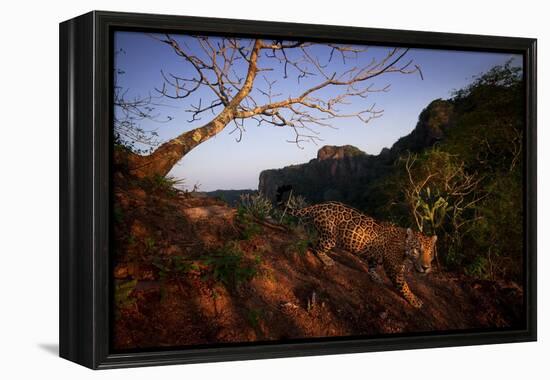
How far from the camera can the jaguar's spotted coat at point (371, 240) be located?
29.1ft

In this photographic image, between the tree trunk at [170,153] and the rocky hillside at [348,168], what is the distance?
516 millimetres

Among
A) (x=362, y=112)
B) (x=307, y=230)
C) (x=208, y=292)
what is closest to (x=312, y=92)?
(x=362, y=112)

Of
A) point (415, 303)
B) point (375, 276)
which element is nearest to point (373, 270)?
point (375, 276)

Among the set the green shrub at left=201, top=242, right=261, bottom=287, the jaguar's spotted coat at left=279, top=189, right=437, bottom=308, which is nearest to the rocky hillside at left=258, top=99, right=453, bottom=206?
the jaguar's spotted coat at left=279, top=189, right=437, bottom=308

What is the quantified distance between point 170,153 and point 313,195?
122 cm

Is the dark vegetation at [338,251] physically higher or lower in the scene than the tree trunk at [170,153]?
lower

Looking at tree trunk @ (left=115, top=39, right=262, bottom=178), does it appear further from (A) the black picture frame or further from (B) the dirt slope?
(A) the black picture frame

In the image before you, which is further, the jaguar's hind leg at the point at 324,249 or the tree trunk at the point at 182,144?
the jaguar's hind leg at the point at 324,249

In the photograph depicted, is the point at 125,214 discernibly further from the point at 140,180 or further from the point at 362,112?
the point at 362,112

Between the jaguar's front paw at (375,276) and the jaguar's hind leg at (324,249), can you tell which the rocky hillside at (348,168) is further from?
the jaguar's front paw at (375,276)

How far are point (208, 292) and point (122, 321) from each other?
2.18 feet

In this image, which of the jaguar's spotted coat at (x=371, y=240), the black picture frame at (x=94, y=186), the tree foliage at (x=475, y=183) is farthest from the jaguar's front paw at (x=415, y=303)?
the black picture frame at (x=94, y=186)

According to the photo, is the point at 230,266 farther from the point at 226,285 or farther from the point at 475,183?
the point at 475,183

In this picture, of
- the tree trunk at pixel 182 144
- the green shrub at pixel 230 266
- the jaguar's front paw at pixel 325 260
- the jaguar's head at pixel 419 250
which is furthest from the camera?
the jaguar's head at pixel 419 250
